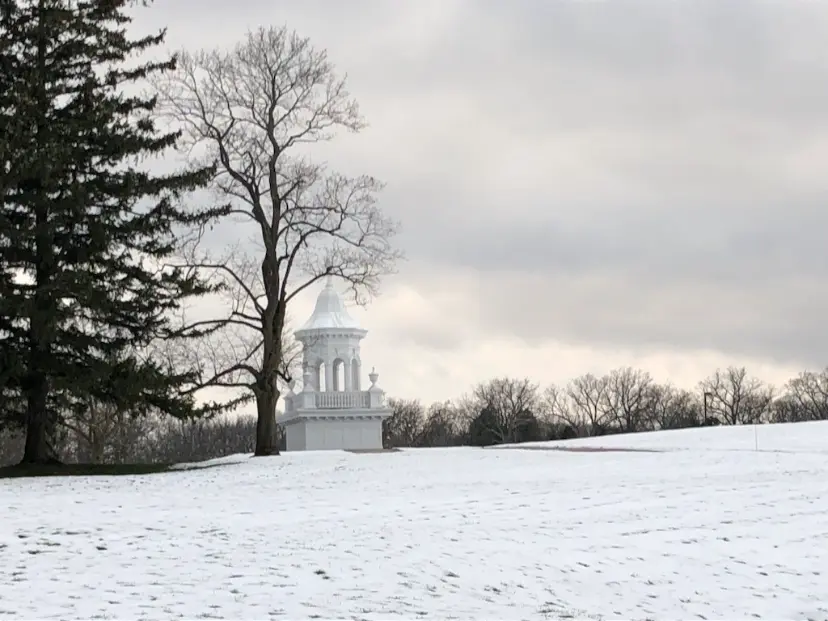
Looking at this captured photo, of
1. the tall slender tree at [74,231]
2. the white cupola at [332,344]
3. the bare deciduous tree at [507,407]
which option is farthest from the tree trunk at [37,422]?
the bare deciduous tree at [507,407]

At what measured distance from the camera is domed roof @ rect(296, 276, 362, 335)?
50.2 m

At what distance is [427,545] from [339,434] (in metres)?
34.9

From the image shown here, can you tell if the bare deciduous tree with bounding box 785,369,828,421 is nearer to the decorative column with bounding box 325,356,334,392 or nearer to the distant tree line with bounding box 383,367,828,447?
the distant tree line with bounding box 383,367,828,447

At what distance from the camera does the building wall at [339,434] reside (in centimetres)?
4978

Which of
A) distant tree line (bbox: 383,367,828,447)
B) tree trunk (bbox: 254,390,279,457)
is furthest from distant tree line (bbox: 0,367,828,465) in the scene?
tree trunk (bbox: 254,390,279,457)

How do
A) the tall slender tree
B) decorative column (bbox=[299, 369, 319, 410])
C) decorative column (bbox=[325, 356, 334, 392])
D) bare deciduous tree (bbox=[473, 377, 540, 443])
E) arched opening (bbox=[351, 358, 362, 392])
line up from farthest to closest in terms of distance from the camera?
bare deciduous tree (bbox=[473, 377, 540, 443])
decorative column (bbox=[325, 356, 334, 392])
arched opening (bbox=[351, 358, 362, 392])
decorative column (bbox=[299, 369, 319, 410])
the tall slender tree

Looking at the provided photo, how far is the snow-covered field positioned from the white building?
25035 mm

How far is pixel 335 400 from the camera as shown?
5053cm

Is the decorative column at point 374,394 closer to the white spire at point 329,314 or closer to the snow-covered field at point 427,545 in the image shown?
the white spire at point 329,314

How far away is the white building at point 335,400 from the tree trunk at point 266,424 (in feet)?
53.6

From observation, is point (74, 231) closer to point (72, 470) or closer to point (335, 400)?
point (72, 470)

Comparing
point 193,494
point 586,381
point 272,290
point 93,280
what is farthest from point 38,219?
point 586,381

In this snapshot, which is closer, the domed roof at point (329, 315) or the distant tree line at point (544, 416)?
the domed roof at point (329, 315)

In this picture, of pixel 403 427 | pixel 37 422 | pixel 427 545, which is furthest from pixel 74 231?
pixel 403 427
